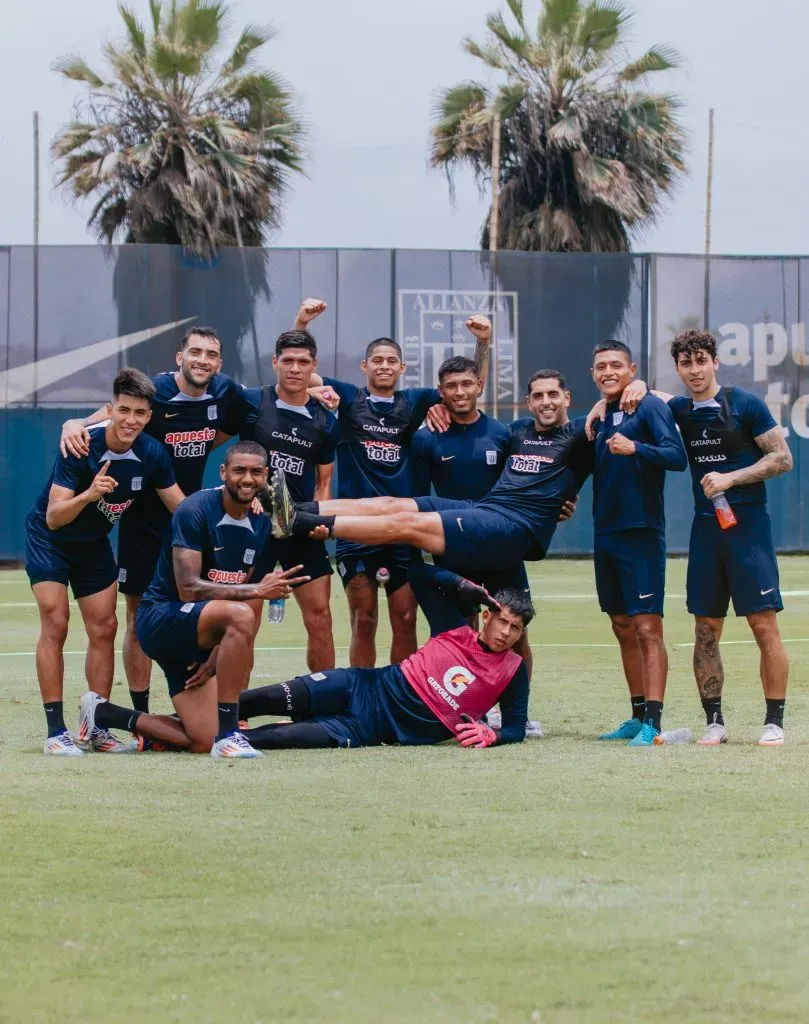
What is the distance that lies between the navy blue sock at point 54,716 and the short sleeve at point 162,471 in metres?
1.36

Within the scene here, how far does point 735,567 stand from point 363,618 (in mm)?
2460

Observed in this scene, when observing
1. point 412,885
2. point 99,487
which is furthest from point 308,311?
point 412,885

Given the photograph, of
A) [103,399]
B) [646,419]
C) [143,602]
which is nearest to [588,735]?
[646,419]

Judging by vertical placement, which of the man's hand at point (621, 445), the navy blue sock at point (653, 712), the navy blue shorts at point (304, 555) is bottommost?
the navy blue sock at point (653, 712)

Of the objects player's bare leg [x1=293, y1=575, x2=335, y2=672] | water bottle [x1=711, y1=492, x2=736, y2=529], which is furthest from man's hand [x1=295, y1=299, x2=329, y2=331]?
water bottle [x1=711, y1=492, x2=736, y2=529]

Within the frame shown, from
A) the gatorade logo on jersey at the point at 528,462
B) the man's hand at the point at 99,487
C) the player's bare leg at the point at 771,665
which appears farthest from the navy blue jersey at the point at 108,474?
the player's bare leg at the point at 771,665

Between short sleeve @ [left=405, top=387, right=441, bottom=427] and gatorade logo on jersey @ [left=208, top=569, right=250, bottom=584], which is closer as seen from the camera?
gatorade logo on jersey @ [left=208, top=569, right=250, bottom=584]

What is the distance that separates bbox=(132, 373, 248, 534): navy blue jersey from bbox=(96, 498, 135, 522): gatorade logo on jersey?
0.46m

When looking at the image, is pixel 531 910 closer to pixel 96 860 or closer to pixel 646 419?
pixel 96 860

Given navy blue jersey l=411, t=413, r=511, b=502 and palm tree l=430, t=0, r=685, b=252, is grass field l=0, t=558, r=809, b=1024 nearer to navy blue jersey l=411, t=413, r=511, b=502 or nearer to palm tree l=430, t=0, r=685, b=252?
navy blue jersey l=411, t=413, r=511, b=502

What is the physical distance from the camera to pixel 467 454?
9.12 m

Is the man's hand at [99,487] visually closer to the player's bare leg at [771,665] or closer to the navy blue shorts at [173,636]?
the navy blue shorts at [173,636]

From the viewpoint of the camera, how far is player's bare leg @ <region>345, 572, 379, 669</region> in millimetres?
9359

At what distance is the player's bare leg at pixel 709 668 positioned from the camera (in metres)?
8.18
